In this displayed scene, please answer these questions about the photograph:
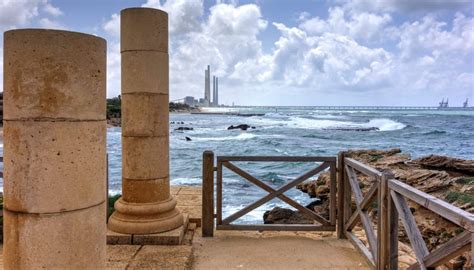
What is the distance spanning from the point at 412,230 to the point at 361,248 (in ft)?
6.56

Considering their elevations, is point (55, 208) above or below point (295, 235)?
above

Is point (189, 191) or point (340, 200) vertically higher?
point (340, 200)

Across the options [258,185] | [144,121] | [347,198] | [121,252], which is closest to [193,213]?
[258,185]

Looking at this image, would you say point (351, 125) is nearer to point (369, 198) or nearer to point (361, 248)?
point (361, 248)

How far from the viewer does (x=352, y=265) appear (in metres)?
5.23

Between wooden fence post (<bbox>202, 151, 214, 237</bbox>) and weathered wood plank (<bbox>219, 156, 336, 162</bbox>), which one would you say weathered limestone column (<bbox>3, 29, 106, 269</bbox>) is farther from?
weathered wood plank (<bbox>219, 156, 336, 162</bbox>)

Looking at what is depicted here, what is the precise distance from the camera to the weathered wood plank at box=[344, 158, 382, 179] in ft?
15.7

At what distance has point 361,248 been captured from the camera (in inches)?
219

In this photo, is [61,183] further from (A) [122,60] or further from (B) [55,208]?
(A) [122,60]

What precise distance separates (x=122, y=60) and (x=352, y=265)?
4.04 meters

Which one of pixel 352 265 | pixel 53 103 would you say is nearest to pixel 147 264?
pixel 352 265

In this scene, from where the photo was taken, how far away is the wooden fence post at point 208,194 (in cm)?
612

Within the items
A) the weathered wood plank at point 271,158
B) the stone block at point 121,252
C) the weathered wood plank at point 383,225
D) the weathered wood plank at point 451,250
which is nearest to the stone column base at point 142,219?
the stone block at point 121,252

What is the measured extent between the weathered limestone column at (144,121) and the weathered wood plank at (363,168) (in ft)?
8.55
